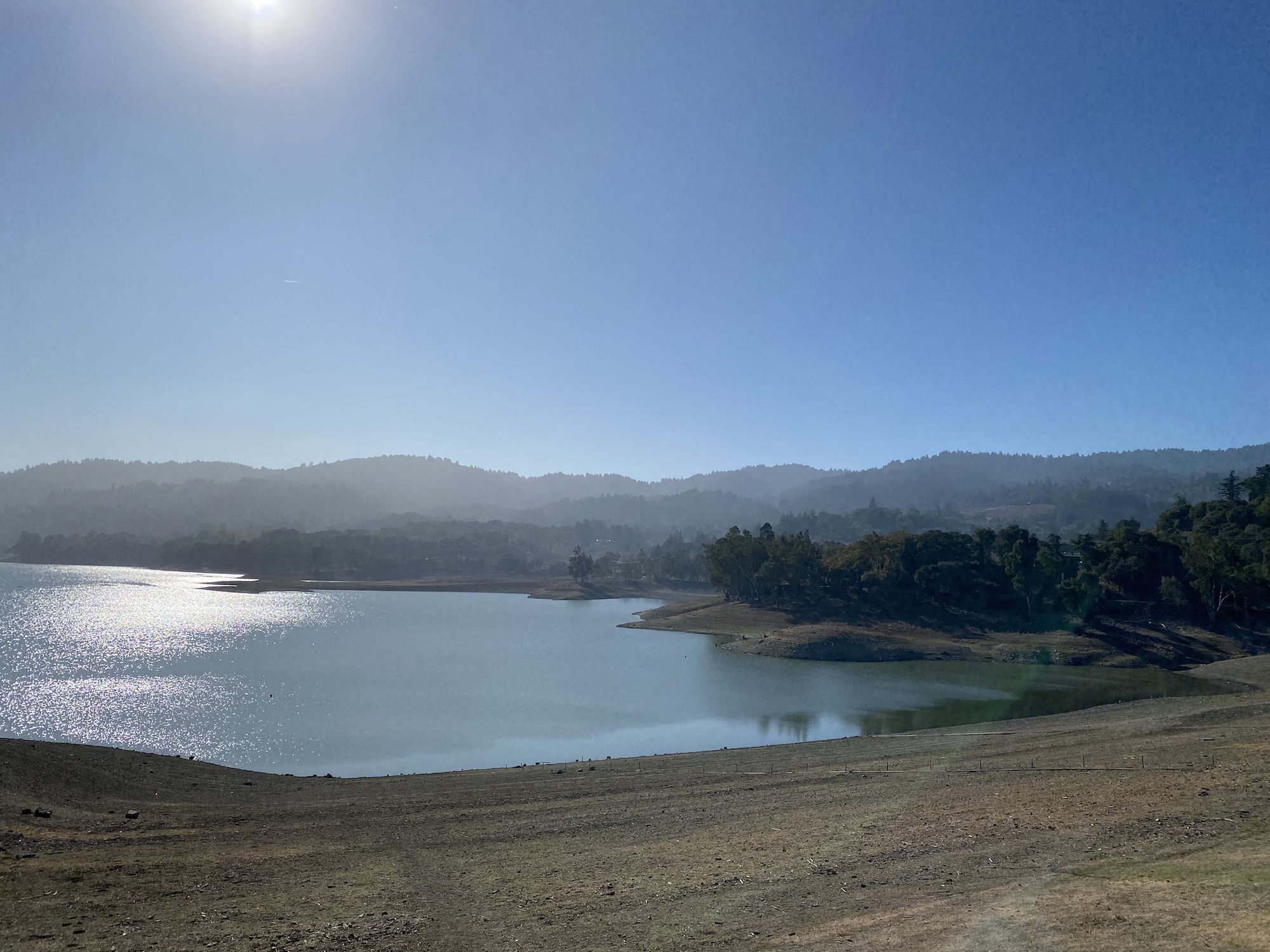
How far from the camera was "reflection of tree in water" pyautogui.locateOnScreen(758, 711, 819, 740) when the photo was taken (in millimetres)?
34906

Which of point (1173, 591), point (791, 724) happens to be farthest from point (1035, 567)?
point (791, 724)

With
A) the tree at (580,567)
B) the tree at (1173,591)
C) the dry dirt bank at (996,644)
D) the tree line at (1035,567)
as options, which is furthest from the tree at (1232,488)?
the tree at (580,567)

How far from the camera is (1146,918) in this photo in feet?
28.7

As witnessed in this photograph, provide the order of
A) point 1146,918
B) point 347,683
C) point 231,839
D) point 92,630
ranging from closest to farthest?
point 1146,918 → point 231,839 → point 347,683 → point 92,630

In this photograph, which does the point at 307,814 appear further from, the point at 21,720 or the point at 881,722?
the point at 881,722

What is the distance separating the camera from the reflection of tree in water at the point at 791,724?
115 feet

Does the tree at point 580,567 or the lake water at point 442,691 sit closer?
the lake water at point 442,691

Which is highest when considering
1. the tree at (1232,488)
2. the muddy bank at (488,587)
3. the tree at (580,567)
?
the tree at (1232,488)

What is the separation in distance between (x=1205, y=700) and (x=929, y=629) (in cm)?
3247

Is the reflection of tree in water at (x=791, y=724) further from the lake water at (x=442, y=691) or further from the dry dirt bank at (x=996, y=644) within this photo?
the dry dirt bank at (x=996, y=644)

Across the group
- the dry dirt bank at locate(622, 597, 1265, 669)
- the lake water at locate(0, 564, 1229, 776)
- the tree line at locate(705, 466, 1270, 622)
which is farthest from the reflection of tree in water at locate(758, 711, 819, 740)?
the tree line at locate(705, 466, 1270, 622)

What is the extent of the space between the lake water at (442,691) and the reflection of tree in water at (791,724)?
0.16 metres

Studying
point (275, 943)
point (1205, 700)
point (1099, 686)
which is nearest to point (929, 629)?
point (1099, 686)

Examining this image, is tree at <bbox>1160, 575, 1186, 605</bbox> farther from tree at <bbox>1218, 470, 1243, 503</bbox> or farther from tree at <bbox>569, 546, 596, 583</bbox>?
tree at <bbox>569, 546, 596, 583</bbox>
